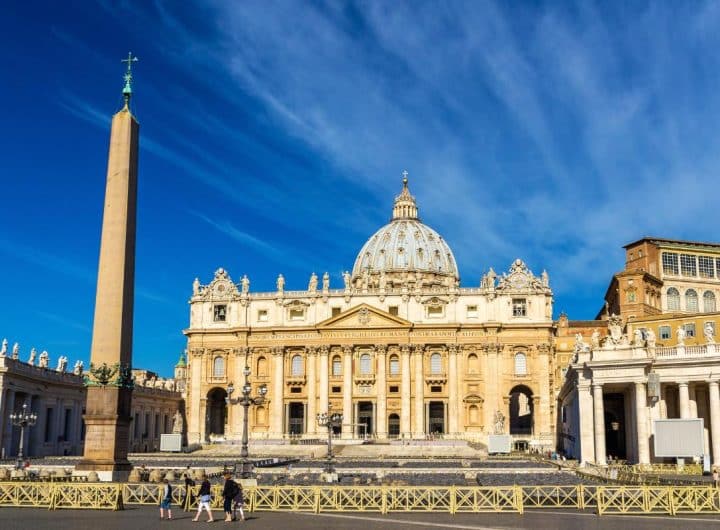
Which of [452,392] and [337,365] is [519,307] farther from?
[337,365]

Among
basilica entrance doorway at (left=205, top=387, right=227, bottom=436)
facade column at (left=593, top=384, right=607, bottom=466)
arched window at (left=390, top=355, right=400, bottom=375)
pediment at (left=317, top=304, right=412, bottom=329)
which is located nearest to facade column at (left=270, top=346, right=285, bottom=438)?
pediment at (left=317, top=304, right=412, bottom=329)

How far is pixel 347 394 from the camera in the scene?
84.3 m

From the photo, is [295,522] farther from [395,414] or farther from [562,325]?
[562,325]

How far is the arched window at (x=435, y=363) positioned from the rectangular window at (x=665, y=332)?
28.4m

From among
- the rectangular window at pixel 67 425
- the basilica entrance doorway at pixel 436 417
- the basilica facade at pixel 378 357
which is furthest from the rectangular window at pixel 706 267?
the rectangular window at pixel 67 425

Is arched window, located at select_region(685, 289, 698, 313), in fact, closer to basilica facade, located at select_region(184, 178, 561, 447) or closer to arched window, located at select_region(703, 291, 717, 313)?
arched window, located at select_region(703, 291, 717, 313)

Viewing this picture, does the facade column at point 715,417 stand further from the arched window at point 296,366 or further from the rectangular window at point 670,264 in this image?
the arched window at point 296,366

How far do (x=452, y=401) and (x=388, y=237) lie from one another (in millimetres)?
51090

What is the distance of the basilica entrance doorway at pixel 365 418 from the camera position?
277 feet

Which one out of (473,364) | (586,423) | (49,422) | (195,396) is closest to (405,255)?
(473,364)

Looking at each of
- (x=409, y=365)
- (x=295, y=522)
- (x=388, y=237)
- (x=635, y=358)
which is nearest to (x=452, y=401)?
(x=409, y=365)

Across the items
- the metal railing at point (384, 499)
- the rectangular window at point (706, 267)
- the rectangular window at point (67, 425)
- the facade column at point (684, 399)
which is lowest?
the metal railing at point (384, 499)

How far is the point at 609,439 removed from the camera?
58031 millimetres

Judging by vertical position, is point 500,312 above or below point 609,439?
above
